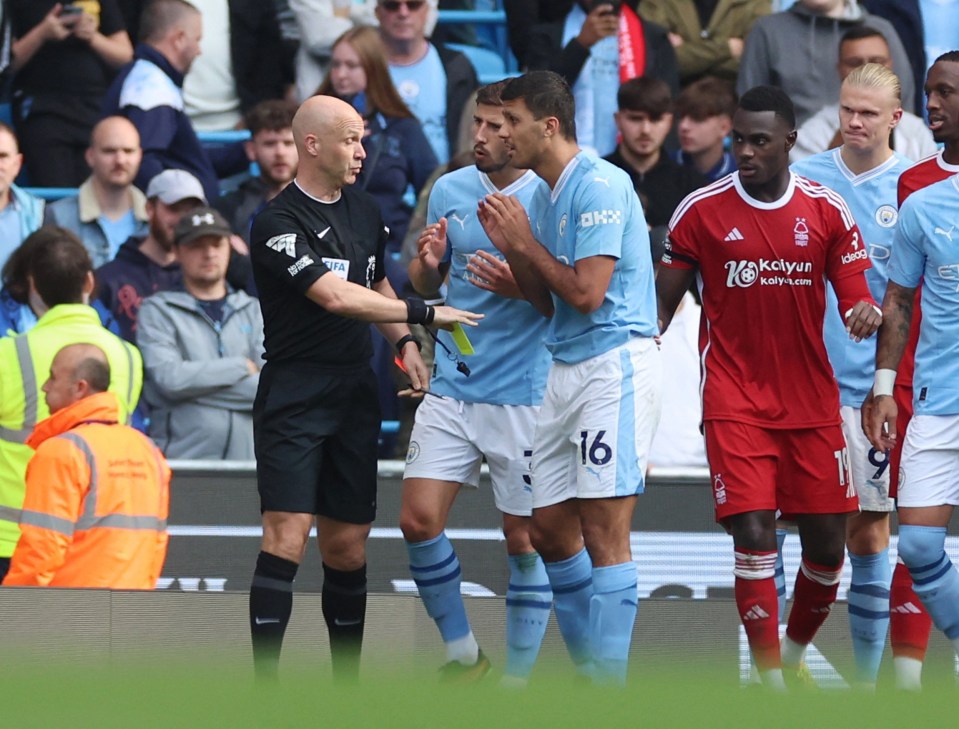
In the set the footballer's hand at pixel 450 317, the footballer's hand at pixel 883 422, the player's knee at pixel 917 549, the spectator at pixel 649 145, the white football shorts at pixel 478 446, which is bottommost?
the player's knee at pixel 917 549

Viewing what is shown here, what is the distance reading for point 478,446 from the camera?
25.0 ft

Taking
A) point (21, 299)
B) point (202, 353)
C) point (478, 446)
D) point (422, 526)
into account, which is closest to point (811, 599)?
point (478, 446)

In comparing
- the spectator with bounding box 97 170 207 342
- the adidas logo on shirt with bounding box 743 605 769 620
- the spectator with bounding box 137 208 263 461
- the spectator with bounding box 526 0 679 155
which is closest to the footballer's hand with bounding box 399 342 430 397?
the adidas logo on shirt with bounding box 743 605 769 620

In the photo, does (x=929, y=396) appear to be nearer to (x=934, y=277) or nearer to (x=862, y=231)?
(x=934, y=277)

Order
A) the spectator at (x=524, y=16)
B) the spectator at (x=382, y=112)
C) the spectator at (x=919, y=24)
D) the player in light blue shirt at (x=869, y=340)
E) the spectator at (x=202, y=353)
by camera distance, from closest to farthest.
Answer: the player in light blue shirt at (x=869, y=340)
the spectator at (x=202, y=353)
the spectator at (x=382, y=112)
the spectator at (x=919, y=24)
the spectator at (x=524, y=16)

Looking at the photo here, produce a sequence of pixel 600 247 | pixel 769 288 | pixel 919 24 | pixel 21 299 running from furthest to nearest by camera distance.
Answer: pixel 919 24
pixel 21 299
pixel 769 288
pixel 600 247

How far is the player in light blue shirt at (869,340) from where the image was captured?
7.74 meters

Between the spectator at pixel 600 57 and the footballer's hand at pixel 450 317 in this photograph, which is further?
the spectator at pixel 600 57

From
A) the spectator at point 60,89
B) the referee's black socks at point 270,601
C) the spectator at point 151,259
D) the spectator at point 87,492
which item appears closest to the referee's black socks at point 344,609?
the referee's black socks at point 270,601

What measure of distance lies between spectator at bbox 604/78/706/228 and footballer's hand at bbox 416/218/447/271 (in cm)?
328

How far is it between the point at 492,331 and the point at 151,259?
3.30m

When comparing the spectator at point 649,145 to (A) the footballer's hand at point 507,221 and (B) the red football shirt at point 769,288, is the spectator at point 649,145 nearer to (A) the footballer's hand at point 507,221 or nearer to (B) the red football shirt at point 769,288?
(B) the red football shirt at point 769,288

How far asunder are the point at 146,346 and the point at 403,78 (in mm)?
2877

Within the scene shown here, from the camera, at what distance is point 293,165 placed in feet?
35.7
